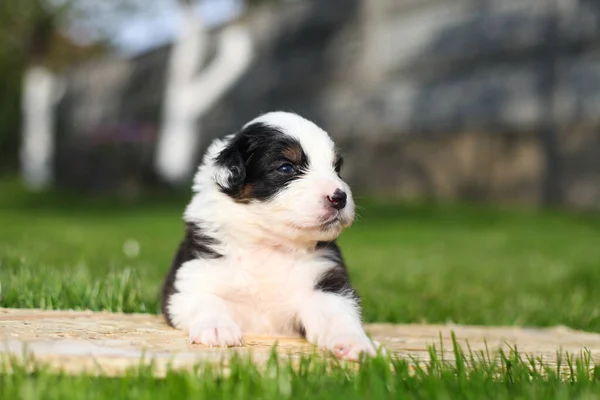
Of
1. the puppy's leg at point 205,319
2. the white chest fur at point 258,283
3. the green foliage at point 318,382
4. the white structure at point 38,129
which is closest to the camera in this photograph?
the green foliage at point 318,382

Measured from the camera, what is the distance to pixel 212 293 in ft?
11.9

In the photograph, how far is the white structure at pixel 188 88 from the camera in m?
20.5

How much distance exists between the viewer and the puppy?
11.6 feet

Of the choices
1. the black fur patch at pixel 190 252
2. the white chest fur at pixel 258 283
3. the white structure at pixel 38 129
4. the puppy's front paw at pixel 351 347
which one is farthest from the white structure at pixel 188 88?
the puppy's front paw at pixel 351 347

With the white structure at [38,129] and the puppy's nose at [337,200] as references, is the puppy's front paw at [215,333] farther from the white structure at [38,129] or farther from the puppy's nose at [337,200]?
the white structure at [38,129]

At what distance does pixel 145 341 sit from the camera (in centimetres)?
313

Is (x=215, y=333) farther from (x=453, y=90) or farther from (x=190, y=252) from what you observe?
(x=453, y=90)

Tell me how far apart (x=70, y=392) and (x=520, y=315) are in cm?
410

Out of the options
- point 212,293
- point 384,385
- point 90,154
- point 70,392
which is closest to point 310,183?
point 212,293

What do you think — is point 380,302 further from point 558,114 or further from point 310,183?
point 558,114

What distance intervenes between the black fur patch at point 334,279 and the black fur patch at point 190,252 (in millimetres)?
491

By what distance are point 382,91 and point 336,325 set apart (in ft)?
56.4

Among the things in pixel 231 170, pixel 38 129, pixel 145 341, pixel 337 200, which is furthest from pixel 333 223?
pixel 38 129

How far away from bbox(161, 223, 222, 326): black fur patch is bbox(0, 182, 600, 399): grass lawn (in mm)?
572
